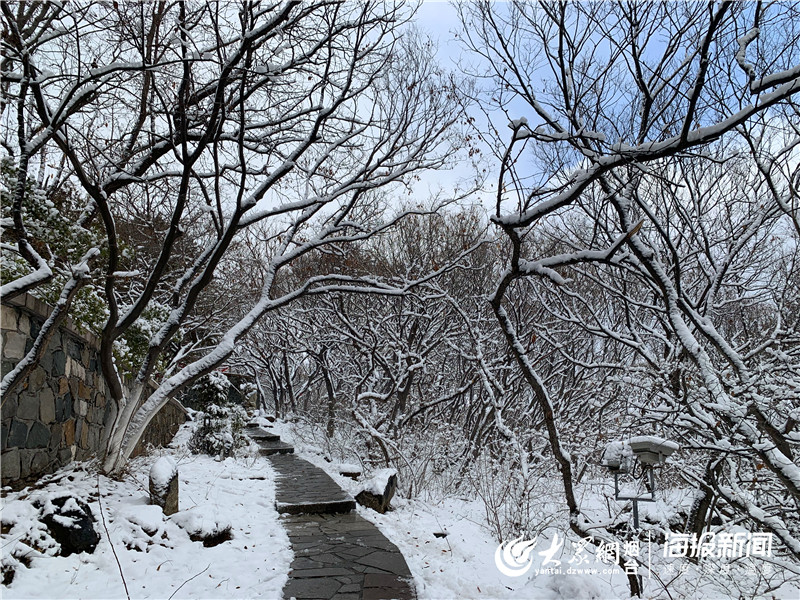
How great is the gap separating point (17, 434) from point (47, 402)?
1.90 ft

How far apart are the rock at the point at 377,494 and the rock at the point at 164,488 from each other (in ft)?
7.63


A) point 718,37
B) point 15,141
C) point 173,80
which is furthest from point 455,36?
point 15,141

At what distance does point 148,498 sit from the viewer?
4.74m

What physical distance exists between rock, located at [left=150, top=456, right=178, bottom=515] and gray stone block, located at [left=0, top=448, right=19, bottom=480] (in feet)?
3.28

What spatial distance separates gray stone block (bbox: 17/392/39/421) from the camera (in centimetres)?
415

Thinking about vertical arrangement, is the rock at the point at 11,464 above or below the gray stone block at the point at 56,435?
below

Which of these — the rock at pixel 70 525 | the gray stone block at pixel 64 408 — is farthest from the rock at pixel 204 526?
the gray stone block at pixel 64 408

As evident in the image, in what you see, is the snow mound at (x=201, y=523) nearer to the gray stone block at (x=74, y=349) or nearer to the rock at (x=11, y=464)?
the rock at (x=11, y=464)

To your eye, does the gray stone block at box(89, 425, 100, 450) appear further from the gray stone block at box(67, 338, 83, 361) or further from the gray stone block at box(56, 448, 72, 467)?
the gray stone block at box(67, 338, 83, 361)

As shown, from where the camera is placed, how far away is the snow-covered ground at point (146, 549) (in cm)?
328

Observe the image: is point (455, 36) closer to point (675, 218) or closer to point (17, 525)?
point (675, 218)

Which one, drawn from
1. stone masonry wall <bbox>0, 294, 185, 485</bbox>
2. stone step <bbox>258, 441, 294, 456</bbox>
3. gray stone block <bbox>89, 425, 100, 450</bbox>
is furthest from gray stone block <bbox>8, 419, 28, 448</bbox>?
stone step <bbox>258, 441, 294, 456</bbox>

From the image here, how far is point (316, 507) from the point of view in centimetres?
609

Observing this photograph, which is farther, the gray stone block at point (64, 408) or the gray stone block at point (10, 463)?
the gray stone block at point (64, 408)
